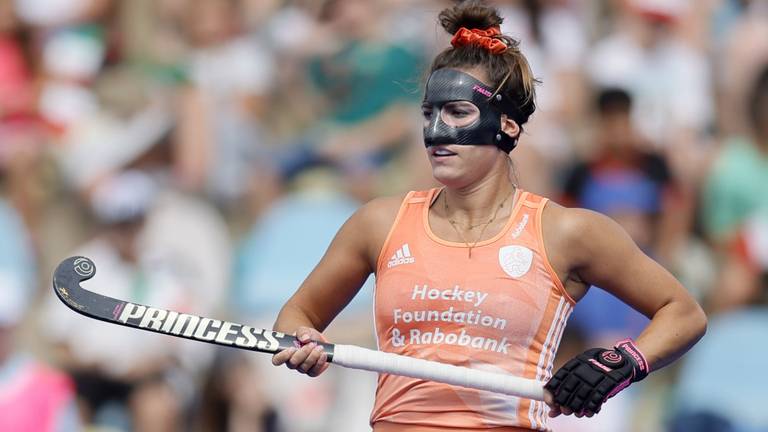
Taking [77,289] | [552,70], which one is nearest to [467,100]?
[77,289]

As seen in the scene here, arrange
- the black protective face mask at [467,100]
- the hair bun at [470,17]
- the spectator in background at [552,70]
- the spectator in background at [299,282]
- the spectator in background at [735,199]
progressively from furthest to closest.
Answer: the spectator in background at [552,70] < the spectator in background at [299,282] < the spectator in background at [735,199] < the hair bun at [470,17] < the black protective face mask at [467,100]

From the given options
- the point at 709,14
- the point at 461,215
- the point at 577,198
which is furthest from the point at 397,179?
the point at 461,215

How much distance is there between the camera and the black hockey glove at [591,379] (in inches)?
165

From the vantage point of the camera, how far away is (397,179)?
911 centimetres

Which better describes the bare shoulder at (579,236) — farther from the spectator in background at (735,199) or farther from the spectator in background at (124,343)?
the spectator in background at (124,343)

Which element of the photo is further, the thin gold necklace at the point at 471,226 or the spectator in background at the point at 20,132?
the spectator in background at the point at 20,132

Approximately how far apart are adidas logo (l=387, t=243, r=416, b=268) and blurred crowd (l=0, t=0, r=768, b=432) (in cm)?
386

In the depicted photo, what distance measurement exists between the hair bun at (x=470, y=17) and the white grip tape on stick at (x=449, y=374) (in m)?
1.22

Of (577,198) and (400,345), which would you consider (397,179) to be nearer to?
(577,198)

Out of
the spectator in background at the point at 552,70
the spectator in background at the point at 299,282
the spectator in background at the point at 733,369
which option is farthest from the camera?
the spectator in background at the point at 552,70

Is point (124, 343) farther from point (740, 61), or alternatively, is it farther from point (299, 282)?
point (740, 61)

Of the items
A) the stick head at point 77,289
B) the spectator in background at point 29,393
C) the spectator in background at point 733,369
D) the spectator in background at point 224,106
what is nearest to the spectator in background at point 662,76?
the spectator in background at point 733,369

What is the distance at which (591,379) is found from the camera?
421cm

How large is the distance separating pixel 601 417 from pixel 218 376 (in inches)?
98.4
